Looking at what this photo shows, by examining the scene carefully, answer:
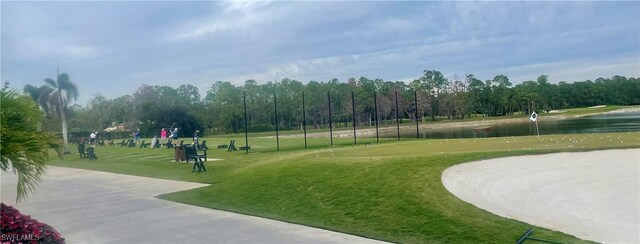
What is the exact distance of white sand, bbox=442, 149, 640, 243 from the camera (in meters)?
9.66

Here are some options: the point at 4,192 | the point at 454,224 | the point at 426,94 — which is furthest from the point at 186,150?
the point at 426,94

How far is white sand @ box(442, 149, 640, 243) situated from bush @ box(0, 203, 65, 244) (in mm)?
7502

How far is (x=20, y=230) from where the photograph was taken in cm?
632

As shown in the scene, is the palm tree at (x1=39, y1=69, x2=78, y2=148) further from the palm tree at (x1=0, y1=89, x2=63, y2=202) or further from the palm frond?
the palm tree at (x1=0, y1=89, x2=63, y2=202)

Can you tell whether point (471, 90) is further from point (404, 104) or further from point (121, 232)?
point (121, 232)

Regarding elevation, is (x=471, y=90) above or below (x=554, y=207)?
above

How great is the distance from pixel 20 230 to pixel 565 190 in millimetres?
10678

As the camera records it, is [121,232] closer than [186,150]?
Yes

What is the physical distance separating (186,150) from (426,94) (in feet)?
261

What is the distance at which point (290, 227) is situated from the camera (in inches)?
411

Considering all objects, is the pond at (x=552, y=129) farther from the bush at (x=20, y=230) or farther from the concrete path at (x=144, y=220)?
the bush at (x=20, y=230)

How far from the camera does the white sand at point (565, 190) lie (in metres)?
9.66

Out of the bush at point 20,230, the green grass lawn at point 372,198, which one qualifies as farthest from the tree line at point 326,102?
the bush at point 20,230

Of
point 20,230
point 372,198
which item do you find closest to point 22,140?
point 20,230
